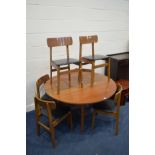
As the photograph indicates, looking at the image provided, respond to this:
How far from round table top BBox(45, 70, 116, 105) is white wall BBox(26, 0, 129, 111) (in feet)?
1.39

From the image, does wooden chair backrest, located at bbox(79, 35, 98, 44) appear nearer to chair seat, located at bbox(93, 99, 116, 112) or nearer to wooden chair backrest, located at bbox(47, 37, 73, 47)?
wooden chair backrest, located at bbox(47, 37, 73, 47)

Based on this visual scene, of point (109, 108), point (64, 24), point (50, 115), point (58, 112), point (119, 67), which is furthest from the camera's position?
point (119, 67)

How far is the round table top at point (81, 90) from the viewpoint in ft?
7.99

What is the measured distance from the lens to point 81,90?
8.91 feet

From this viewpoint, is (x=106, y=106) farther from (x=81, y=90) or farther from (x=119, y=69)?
(x=119, y=69)

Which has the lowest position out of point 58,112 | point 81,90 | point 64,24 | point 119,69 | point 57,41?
point 58,112

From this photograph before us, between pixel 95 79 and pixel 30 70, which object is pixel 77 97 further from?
pixel 30 70

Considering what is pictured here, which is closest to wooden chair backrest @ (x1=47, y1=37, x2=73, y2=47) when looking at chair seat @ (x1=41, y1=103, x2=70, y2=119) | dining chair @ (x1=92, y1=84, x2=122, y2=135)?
chair seat @ (x1=41, y1=103, x2=70, y2=119)

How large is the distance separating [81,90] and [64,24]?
129 cm

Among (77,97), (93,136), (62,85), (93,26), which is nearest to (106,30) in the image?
(93,26)

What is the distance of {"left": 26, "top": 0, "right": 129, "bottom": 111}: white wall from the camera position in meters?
2.93

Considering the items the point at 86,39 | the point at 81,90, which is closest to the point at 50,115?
the point at 81,90

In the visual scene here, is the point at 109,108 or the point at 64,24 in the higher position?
the point at 64,24
